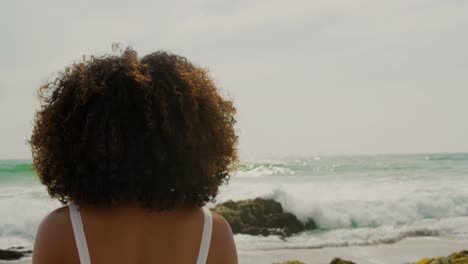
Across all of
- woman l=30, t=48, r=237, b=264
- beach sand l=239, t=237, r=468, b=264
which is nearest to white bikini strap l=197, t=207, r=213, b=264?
woman l=30, t=48, r=237, b=264

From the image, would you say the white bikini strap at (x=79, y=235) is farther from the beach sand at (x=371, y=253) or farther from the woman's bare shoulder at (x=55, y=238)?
the beach sand at (x=371, y=253)

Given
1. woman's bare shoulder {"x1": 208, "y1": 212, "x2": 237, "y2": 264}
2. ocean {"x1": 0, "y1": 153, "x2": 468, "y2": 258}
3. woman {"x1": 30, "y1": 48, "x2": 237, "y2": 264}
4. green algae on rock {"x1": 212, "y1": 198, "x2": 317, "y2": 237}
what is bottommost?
ocean {"x1": 0, "y1": 153, "x2": 468, "y2": 258}

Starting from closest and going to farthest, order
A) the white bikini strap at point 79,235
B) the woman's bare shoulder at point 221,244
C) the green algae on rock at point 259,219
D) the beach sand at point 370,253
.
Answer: the white bikini strap at point 79,235, the woman's bare shoulder at point 221,244, the beach sand at point 370,253, the green algae on rock at point 259,219

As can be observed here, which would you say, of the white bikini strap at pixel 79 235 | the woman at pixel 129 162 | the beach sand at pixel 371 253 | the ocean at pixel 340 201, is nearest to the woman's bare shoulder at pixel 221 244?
the woman at pixel 129 162

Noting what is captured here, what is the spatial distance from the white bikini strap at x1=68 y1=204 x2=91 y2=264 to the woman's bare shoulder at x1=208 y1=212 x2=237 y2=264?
0.32m

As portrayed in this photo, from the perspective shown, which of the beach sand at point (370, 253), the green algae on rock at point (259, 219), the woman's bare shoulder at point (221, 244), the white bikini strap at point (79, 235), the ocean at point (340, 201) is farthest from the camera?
the ocean at point (340, 201)

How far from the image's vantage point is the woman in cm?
176

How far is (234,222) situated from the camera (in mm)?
13086

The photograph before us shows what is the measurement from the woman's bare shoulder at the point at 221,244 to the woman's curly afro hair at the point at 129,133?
Result: 0.08 meters

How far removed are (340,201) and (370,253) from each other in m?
7.23

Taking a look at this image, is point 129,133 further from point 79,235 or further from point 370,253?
point 370,253

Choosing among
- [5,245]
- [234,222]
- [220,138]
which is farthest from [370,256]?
[220,138]

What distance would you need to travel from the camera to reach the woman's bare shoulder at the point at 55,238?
1.77m

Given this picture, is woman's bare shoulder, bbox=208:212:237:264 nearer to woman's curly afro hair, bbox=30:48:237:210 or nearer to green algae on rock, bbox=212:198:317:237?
woman's curly afro hair, bbox=30:48:237:210
